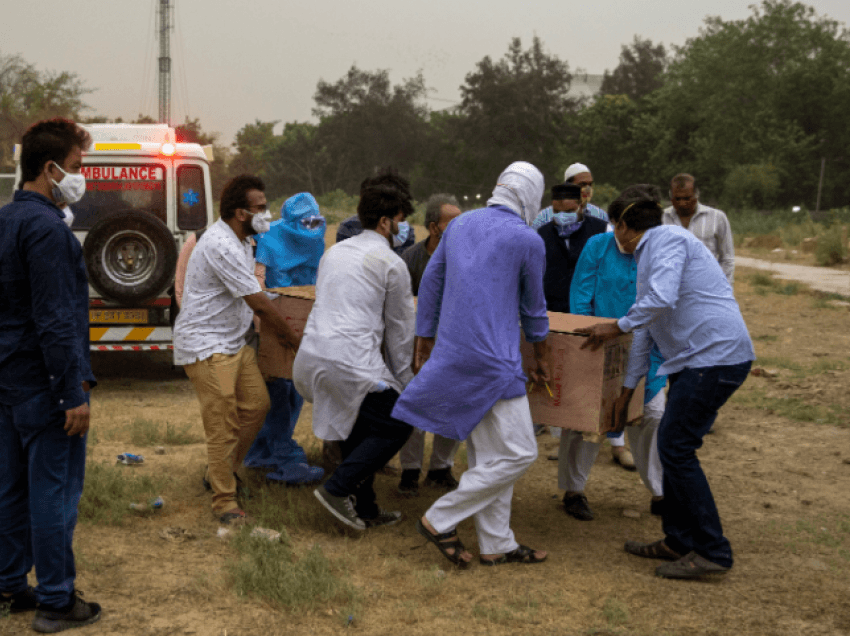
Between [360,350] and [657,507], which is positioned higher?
[360,350]

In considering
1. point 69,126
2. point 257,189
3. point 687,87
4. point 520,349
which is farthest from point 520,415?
point 687,87

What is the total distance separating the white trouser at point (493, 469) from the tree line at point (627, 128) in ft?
154

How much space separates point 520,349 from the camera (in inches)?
169

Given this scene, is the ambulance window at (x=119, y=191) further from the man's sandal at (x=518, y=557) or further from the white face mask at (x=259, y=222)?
the man's sandal at (x=518, y=557)

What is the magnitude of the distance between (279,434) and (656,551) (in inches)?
96.0

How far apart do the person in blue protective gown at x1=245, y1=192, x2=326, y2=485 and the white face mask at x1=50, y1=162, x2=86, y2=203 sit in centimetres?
221

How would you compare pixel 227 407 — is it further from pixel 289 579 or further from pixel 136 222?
pixel 136 222

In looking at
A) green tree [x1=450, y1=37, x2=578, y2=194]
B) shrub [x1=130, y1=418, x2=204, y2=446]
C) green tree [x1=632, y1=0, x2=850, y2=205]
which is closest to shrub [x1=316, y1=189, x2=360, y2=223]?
green tree [x1=450, y1=37, x2=578, y2=194]

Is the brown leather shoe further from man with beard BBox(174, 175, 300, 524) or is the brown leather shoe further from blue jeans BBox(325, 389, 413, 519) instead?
→ man with beard BBox(174, 175, 300, 524)

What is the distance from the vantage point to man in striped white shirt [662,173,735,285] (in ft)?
20.3

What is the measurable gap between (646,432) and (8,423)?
322 cm

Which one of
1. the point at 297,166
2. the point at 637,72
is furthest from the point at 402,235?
the point at 637,72

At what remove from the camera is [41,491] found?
3352 millimetres

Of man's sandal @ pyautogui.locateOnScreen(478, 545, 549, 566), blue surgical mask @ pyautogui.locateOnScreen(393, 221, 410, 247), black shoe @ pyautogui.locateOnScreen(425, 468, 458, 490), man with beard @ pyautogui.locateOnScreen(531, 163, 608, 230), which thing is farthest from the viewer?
man with beard @ pyautogui.locateOnScreen(531, 163, 608, 230)
